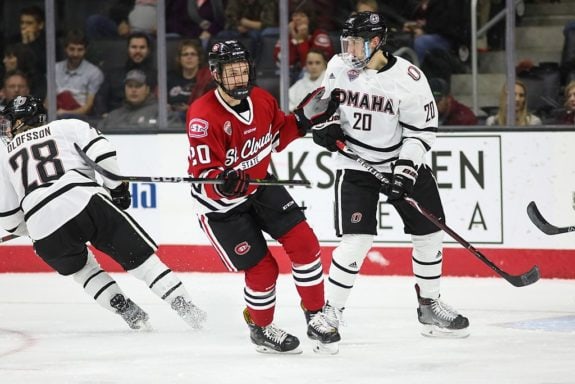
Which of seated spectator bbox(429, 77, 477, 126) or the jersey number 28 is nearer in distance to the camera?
the jersey number 28

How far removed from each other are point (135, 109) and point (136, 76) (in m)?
0.17

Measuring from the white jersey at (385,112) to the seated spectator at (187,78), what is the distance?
1941 mm

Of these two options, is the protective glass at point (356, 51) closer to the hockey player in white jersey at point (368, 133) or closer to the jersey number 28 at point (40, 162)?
the hockey player in white jersey at point (368, 133)

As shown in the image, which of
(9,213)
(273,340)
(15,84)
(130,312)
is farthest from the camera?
(15,84)

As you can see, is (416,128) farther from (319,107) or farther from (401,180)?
(319,107)

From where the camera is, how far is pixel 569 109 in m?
5.75

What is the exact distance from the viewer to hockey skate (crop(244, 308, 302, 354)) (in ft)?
14.0

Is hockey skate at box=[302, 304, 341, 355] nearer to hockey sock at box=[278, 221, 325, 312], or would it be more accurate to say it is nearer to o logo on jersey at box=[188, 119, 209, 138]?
hockey sock at box=[278, 221, 325, 312]

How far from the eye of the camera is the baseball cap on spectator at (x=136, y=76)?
6359 millimetres

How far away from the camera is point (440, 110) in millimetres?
5965

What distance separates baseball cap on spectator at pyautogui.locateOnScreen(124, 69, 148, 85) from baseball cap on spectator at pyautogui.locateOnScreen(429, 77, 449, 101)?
1.45 metres

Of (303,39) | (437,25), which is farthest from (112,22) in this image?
(437,25)

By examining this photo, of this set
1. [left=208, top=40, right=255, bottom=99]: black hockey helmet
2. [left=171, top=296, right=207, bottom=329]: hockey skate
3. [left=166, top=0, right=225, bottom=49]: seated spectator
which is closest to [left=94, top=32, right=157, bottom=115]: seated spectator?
[left=166, top=0, right=225, bottom=49]: seated spectator

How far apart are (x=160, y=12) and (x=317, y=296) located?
2.41m
